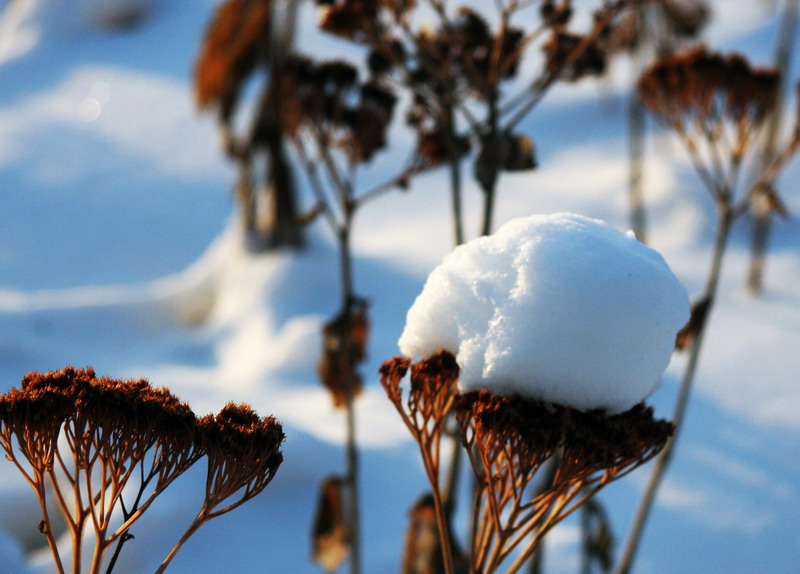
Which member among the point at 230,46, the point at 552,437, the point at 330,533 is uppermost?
the point at 230,46

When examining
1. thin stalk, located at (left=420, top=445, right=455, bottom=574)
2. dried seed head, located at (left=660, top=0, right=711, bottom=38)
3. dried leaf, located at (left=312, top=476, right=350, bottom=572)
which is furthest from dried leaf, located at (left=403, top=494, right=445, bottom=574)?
dried seed head, located at (left=660, top=0, right=711, bottom=38)

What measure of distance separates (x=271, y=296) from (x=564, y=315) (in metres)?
5.29

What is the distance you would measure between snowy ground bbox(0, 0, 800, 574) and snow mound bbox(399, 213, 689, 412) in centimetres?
231

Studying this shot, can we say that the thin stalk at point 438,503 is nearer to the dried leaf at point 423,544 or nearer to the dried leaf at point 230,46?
the dried leaf at point 423,544

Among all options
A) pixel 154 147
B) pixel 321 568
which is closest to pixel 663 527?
pixel 321 568

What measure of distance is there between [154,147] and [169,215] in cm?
170

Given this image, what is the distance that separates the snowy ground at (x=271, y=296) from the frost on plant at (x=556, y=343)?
89.1 inches

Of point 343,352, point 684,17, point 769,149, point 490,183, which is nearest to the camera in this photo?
point 490,183

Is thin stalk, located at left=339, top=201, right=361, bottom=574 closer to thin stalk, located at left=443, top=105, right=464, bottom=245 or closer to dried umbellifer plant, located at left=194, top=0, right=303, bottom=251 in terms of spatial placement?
thin stalk, located at left=443, top=105, right=464, bottom=245

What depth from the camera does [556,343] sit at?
157 cm

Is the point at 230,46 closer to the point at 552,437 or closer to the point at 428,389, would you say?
the point at 428,389

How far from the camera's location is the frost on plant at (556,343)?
5.18ft

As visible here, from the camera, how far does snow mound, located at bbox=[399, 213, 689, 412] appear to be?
1.58m

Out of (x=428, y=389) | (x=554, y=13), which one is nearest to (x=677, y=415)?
(x=554, y=13)
